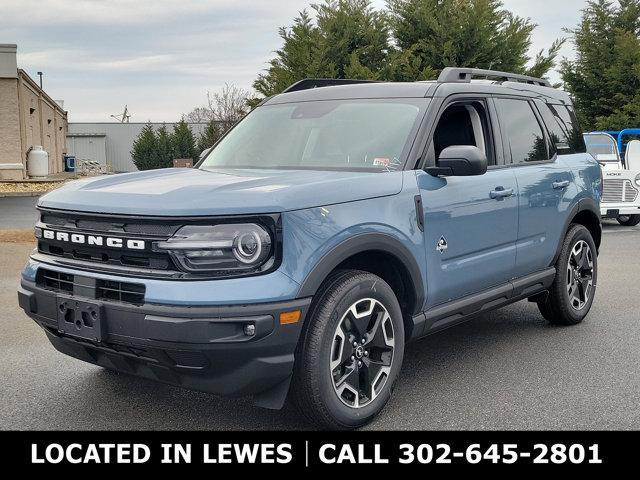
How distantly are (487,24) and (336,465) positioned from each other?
16314mm

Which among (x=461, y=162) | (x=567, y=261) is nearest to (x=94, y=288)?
(x=461, y=162)

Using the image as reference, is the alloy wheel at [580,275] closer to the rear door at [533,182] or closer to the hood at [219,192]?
the rear door at [533,182]

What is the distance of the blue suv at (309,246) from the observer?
3.45m

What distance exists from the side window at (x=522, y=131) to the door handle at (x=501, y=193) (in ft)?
1.29

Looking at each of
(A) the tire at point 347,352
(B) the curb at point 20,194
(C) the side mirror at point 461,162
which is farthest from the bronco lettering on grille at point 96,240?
(B) the curb at point 20,194

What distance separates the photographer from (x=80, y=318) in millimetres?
3660

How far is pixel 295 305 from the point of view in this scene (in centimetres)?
351

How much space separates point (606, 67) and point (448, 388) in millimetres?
24457

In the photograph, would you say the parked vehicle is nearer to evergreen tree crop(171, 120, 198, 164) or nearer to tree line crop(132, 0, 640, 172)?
tree line crop(132, 0, 640, 172)

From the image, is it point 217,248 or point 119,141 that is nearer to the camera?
point 217,248

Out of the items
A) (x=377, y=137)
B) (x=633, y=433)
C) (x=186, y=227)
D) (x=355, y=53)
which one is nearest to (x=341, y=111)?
(x=377, y=137)

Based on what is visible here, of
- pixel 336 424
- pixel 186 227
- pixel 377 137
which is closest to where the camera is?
pixel 186 227

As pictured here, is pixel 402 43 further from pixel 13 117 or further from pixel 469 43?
pixel 13 117

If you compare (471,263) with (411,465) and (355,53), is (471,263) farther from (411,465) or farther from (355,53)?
(355,53)
